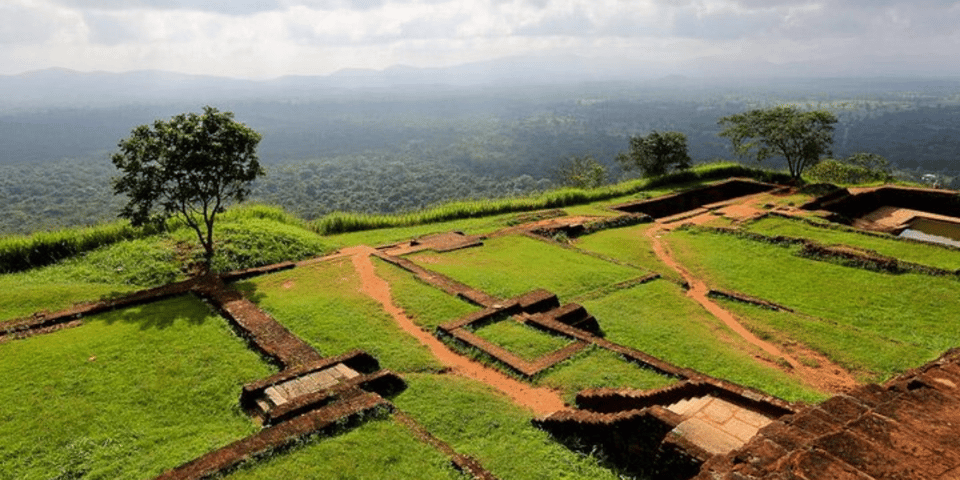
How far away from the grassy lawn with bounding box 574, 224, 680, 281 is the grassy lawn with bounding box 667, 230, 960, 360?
3.30ft

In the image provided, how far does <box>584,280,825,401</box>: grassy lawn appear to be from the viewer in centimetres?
1008

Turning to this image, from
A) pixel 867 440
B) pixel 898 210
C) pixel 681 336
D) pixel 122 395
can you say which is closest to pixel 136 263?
pixel 122 395

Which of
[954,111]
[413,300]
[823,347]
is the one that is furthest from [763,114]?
[954,111]

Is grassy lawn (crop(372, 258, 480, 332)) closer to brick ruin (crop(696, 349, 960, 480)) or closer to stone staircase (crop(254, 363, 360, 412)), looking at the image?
stone staircase (crop(254, 363, 360, 412))

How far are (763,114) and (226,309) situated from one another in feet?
97.7

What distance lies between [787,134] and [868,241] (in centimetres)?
1254

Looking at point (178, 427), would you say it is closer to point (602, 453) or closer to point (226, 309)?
point (226, 309)

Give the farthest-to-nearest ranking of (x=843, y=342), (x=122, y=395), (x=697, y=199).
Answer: (x=697, y=199), (x=843, y=342), (x=122, y=395)

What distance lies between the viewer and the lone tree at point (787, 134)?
3059 centimetres

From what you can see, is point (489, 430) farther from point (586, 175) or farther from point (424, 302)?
point (586, 175)

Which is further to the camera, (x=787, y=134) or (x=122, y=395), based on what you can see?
(x=787, y=134)

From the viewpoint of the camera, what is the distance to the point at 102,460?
7500 millimetres

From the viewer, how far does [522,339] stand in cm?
1106

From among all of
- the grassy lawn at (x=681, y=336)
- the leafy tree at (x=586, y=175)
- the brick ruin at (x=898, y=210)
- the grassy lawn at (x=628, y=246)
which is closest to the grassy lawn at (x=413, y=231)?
the grassy lawn at (x=628, y=246)
